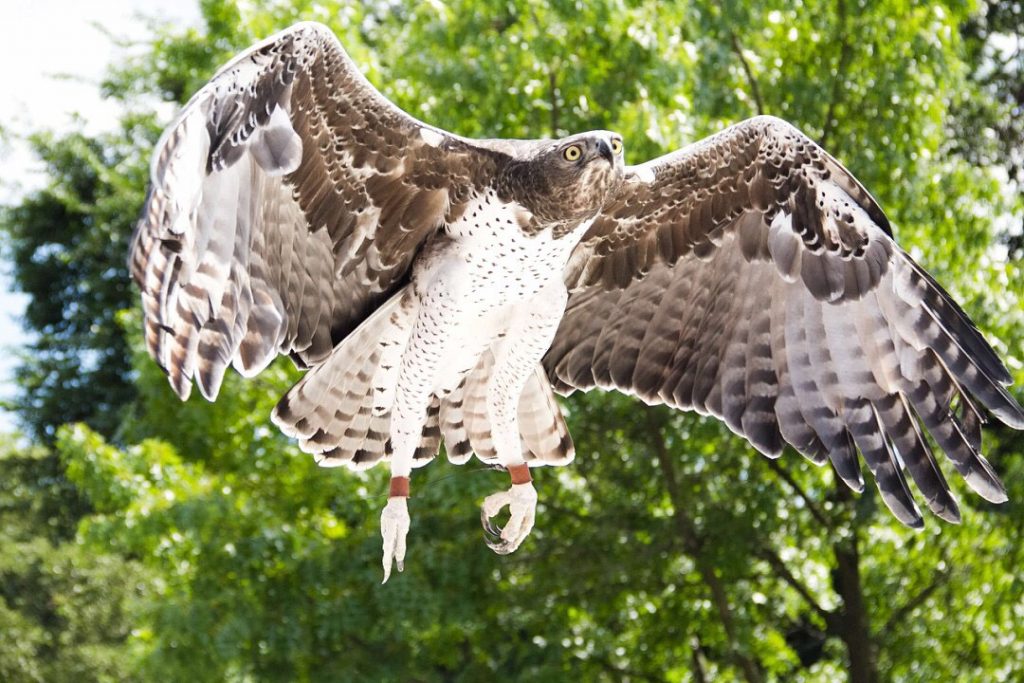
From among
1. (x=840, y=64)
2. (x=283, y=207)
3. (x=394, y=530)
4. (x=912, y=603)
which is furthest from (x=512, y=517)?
(x=912, y=603)

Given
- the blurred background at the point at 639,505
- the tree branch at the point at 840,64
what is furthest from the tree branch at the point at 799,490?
the tree branch at the point at 840,64

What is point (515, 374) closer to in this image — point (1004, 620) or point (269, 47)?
point (269, 47)

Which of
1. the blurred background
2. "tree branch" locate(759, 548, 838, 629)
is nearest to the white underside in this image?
the blurred background

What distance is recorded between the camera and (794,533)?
971 cm

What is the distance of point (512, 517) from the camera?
A: 4199 mm

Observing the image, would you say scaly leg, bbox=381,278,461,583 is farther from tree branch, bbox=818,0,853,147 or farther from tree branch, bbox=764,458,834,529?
tree branch, bbox=818,0,853,147

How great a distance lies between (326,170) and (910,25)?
5.51 m

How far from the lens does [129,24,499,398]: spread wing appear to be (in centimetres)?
404

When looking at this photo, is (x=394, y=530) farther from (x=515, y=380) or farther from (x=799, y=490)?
(x=799, y=490)

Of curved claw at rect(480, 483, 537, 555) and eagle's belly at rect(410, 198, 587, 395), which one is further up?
eagle's belly at rect(410, 198, 587, 395)

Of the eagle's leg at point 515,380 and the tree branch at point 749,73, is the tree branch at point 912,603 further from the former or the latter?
the eagle's leg at point 515,380

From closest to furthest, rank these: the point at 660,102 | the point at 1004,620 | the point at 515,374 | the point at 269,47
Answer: the point at 269,47 → the point at 515,374 → the point at 660,102 → the point at 1004,620

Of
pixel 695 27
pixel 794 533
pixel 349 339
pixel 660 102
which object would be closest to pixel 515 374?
pixel 349 339

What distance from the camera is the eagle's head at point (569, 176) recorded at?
3768mm
